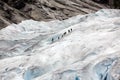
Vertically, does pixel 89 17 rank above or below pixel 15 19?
above

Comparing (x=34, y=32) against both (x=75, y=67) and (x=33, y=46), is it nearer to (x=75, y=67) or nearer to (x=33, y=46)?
(x=33, y=46)

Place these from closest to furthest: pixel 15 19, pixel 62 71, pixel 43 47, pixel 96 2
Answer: pixel 62 71, pixel 43 47, pixel 15 19, pixel 96 2

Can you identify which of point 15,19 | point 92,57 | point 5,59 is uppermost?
point 92,57

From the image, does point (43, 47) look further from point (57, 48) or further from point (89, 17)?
point (89, 17)

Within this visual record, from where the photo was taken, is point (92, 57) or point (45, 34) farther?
point (45, 34)

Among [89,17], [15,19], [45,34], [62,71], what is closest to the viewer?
[62,71]

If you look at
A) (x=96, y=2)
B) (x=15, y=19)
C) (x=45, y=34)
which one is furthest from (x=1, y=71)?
(x=96, y=2)
